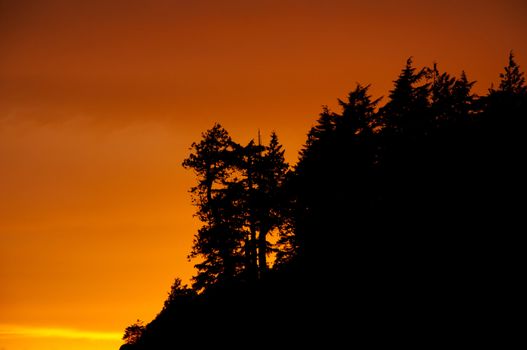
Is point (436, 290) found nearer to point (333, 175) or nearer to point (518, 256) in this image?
point (518, 256)

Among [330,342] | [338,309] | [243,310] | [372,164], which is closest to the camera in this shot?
[330,342]

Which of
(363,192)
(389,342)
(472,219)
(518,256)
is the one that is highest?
(363,192)

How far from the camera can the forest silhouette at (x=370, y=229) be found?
89.9ft

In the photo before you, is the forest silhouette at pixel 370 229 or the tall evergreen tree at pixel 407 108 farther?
the tall evergreen tree at pixel 407 108

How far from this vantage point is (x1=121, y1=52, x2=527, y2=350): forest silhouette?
89.9 feet

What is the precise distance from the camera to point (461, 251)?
1162 inches

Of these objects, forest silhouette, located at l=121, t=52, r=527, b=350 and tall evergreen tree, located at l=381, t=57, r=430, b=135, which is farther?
tall evergreen tree, located at l=381, t=57, r=430, b=135

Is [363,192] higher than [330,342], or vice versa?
[363,192]

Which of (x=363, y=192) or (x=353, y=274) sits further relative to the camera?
(x=363, y=192)

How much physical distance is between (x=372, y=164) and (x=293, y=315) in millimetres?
16765

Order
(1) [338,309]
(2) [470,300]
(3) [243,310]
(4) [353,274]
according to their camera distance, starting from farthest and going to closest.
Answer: (3) [243,310] < (4) [353,274] < (1) [338,309] < (2) [470,300]

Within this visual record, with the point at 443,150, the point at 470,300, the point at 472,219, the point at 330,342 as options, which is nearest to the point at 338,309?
the point at 330,342

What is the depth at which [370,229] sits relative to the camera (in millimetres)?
36219

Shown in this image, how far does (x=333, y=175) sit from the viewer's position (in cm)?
4281
